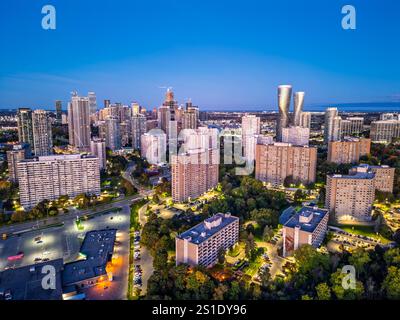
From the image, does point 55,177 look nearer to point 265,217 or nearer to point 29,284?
point 29,284

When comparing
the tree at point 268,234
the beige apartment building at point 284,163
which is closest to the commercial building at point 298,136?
the beige apartment building at point 284,163

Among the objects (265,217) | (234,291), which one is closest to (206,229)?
(234,291)

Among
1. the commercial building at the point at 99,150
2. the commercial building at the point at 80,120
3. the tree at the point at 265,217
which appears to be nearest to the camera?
the tree at the point at 265,217

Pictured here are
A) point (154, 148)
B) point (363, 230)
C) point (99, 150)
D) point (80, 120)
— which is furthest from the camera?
point (80, 120)

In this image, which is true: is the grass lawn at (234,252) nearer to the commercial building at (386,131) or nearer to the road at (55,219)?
the road at (55,219)

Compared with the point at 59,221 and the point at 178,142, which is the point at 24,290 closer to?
the point at 59,221

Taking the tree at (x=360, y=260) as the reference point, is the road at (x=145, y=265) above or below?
below
